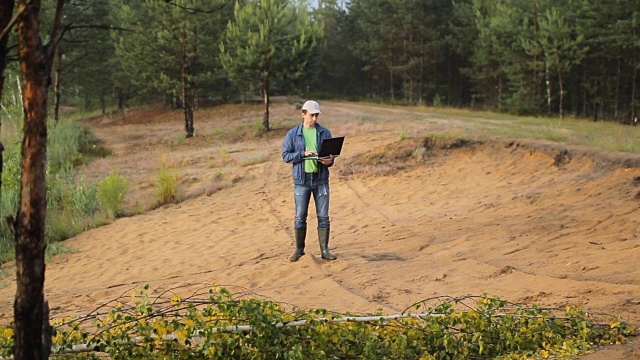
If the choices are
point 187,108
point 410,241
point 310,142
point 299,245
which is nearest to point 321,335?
point 310,142

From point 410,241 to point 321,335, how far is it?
5427 millimetres

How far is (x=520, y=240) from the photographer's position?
31.2ft

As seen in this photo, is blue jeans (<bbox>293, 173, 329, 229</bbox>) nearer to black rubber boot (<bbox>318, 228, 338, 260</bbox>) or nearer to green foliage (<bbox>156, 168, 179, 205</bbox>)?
black rubber boot (<bbox>318, 228, 338, 260</bbox>)

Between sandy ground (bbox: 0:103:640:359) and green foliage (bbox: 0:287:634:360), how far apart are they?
0.49 m

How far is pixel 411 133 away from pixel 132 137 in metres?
18.7

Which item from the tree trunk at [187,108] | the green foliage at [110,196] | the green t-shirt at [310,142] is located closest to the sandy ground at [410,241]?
the green foliage at [110,196]

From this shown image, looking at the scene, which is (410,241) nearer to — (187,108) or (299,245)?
(299,245)

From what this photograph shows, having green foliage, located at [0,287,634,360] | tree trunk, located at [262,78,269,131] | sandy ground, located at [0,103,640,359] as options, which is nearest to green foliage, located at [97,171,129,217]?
sandy ground, located at [0,103,640,359]

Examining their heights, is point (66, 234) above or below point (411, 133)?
below

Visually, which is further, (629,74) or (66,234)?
(629,74)

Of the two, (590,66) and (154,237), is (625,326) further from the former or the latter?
(590,66)

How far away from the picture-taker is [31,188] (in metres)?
3.98

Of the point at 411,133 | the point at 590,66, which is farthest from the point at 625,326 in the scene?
the point at 590,66

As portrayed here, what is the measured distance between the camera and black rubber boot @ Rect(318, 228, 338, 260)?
29.9 feet
